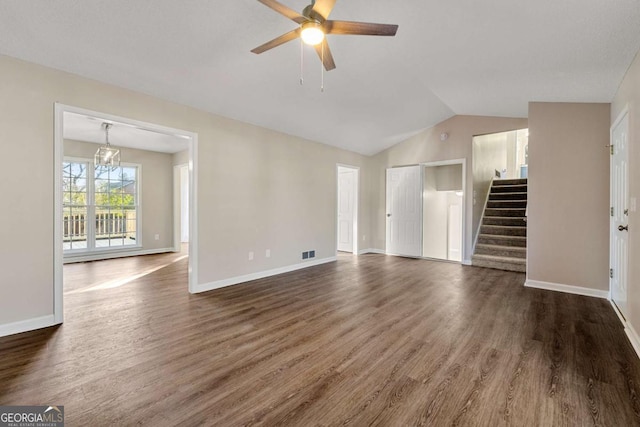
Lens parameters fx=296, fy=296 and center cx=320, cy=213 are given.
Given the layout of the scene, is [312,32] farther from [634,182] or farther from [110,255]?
[110,255]

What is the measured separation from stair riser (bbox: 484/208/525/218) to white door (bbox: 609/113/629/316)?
2.61 metres

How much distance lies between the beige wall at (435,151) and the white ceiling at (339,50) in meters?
1.15

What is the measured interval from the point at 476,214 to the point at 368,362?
4.98 meters

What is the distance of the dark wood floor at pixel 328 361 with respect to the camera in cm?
169

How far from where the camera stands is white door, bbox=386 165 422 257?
662cm

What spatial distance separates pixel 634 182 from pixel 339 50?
303cm

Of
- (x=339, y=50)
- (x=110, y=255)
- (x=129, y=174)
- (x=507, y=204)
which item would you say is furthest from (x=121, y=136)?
(x=507, y=204)

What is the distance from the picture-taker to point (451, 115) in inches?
231

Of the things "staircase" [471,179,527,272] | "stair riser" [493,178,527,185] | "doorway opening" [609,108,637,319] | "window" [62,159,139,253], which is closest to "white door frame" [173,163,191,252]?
"window" [62,159,139,253]

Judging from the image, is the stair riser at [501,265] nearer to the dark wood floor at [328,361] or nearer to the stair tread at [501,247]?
the stair tread at [501,247]

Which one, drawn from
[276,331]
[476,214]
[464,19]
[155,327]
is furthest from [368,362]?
[476,214]

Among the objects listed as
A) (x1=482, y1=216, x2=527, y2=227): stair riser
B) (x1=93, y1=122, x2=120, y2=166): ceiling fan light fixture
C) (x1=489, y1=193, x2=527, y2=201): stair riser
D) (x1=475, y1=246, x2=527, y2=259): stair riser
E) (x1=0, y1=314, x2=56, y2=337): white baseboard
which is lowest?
(x1=0, y1=314, x2=56, y2=337): white baseboard

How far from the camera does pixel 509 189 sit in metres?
6.92

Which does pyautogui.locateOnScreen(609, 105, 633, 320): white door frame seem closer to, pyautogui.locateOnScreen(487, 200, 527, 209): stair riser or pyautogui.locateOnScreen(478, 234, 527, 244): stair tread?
pyautogui.locateOnScreen(478, 234, 527, 244): stair tread
